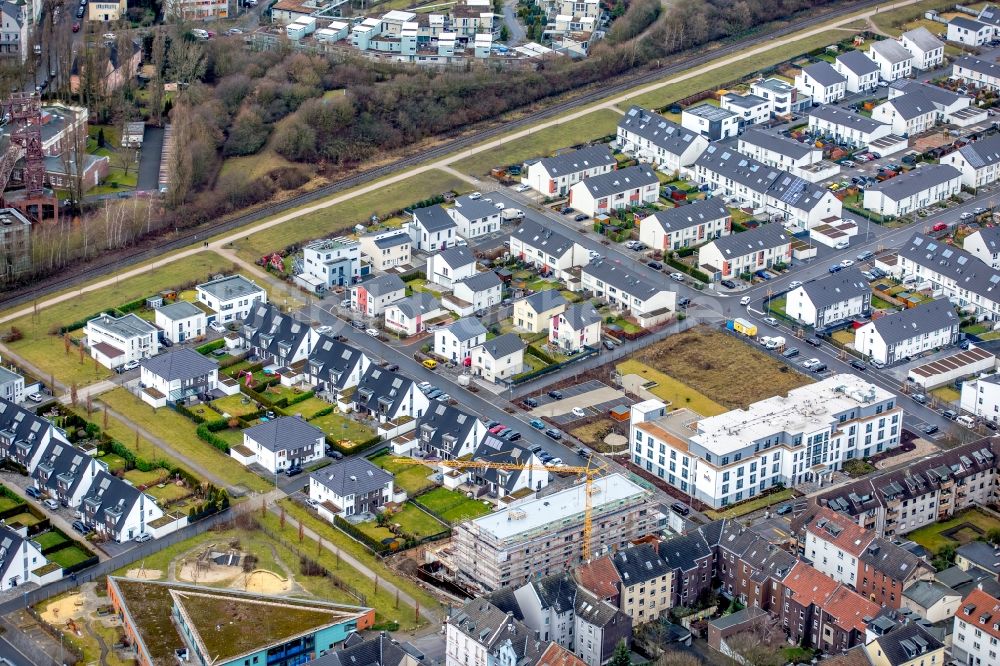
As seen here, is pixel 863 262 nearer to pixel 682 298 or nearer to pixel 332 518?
pixel 682 298

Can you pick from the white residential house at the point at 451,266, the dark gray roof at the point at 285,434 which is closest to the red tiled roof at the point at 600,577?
the dark gray roof at the point at 285,434

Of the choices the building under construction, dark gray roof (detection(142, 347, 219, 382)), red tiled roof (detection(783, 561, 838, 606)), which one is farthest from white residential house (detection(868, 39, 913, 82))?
red tiled roof (detection(783, 561, 838, 606))

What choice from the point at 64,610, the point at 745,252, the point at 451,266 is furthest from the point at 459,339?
the point at 64,610

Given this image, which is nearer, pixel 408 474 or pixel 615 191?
pixel 408 474

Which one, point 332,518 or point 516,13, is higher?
point 516,13

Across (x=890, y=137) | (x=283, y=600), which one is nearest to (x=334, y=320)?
(x=283, y=600)

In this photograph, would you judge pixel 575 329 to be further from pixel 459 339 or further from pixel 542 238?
pixel 542 238
